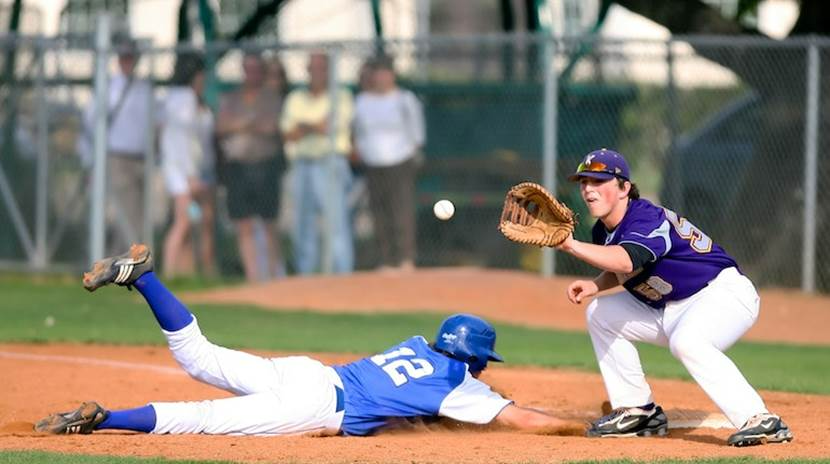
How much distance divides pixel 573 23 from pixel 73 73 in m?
7.75

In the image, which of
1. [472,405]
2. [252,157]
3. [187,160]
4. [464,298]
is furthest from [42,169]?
[472,405]

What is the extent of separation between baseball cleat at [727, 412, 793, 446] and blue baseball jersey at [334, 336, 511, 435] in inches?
43.5

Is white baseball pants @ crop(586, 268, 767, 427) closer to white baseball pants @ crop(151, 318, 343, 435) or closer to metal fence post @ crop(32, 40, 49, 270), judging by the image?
white baseball pants @ crop(151, 318, 343, 435)

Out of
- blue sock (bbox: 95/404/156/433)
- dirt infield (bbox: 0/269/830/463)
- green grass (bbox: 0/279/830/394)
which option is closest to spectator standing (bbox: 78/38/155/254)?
green grass (bbox: 0/279/830/394)

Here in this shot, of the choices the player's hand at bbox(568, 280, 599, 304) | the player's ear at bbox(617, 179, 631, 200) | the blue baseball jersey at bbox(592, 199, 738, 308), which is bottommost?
the player's hand at bbox(568, 280, 599, 304)

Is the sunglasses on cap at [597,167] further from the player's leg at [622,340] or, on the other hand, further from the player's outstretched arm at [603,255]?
the player's leg at [622,340]

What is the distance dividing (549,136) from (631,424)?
8383 mm

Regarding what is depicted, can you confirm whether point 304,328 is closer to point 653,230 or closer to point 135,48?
point 135,48

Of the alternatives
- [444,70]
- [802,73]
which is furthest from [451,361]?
[444,70]

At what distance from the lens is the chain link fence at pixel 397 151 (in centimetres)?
1579

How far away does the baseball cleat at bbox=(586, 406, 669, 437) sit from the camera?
7.46 metres

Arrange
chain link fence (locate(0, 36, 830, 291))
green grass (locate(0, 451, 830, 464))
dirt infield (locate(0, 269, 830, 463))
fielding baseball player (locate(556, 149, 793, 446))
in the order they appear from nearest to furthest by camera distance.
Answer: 1. green grass (locate(0, 451, 830, 464))
2. dirt infield (locate(0, 269, 830, 463))
3. fielding baseball player (locate(556, 149, 793, 446))
4. chain link fence (locate(0, 36, 830, 291))

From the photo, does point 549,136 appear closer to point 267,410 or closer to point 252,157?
point 252,157

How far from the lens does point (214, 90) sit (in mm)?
17281
